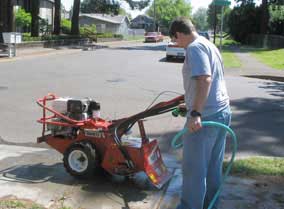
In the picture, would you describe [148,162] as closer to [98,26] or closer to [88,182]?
[88,182]

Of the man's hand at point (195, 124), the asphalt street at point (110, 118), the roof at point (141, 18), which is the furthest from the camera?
the roof at point (141, 18)

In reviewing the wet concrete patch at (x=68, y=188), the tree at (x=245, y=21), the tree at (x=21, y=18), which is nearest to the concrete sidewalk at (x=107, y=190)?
the wet concrete patch at (x=68, y=188)

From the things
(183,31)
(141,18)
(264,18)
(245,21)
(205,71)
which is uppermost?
(141,18)

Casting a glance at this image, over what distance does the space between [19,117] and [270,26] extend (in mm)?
50541

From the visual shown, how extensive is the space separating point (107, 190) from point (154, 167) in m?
0.56

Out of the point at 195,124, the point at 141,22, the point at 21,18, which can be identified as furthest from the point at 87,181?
the point at 141,22

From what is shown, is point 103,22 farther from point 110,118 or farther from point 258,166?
point 258,166

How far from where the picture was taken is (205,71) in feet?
Answer: 13.4

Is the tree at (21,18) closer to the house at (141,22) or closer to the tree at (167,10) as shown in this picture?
the house at (141,22)

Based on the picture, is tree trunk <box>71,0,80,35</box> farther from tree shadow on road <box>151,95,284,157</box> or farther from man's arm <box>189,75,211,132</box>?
man's arm <box>189,75,211,132</box>

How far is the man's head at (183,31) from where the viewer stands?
167 inches

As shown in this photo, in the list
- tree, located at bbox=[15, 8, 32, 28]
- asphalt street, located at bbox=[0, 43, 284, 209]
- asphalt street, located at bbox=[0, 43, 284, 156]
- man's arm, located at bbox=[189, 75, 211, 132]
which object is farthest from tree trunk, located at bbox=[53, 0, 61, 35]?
man's arm, located at bbox=[189, 75, 211, 132]

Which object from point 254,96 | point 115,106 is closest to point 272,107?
point 254,96

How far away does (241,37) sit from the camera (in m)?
63.9
